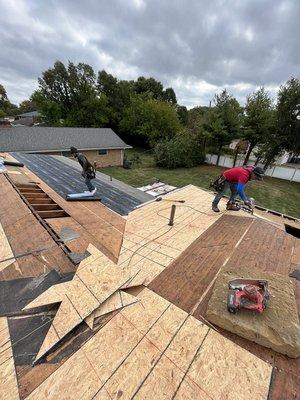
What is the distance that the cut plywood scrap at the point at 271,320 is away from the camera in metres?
1.96

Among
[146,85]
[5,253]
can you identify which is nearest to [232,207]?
[5,253]

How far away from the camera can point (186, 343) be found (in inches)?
80.0

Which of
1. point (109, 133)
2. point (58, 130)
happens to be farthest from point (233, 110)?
point (58, 130)

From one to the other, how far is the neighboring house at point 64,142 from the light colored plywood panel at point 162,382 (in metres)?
18.1

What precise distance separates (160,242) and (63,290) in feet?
6.60

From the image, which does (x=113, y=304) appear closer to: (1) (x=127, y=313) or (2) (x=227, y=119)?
(1) (x=127, y=313)

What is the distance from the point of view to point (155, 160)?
22250mm

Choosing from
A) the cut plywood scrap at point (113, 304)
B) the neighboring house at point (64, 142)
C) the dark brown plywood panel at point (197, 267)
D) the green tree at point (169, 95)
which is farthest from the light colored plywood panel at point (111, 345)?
the green tree at point (169, 95)

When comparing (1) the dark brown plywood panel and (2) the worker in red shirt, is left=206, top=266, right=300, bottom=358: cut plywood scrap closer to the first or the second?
(1) the dark brown plywood panel

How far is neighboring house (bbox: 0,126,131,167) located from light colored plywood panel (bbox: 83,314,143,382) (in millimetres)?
17552

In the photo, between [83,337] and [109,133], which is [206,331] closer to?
[83,337]

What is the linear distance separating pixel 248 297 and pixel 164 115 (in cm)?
2692

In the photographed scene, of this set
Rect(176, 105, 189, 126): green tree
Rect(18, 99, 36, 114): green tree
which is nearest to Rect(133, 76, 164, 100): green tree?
Rect(176, 105, 189, 126): green tree

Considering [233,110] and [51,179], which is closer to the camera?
[51,179]
